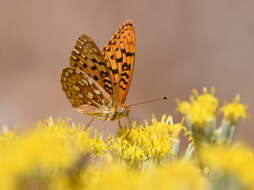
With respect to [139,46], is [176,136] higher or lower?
lower

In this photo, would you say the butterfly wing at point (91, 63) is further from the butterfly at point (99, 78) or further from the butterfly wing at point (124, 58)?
the butterfly wing at point (124, 58)

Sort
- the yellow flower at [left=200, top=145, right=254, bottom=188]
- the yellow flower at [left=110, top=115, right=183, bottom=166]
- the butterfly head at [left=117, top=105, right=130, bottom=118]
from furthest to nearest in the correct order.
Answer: the butterfly head at [left=117, top=105, right=130, bottom=118] → the yellow flower at [left=110, top=115, right=183, bottom=166] → the yellow flower at [left=200, top=145, right=254, bottom=188]

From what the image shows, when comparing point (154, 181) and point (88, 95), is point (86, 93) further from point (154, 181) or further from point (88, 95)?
point (154, 181)

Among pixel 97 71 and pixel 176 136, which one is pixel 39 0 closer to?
pixel 97 71

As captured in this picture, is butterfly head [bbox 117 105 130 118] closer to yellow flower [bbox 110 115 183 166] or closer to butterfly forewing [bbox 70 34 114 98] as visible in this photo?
butterfly forewing [bbox 70 34 114 98]

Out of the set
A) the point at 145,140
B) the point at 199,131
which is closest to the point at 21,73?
the point at 145,140

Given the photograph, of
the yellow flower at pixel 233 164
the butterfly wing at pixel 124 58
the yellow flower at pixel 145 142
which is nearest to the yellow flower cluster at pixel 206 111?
the yellow flower at pixel 145 142

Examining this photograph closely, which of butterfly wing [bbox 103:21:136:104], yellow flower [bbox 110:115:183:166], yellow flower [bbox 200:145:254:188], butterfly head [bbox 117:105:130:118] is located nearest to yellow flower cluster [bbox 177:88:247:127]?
yellow flower [bbox 110:115:183:166]
